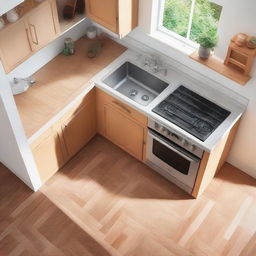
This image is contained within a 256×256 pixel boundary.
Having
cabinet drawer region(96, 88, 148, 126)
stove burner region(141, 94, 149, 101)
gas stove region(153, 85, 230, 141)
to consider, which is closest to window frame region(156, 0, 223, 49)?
gas stove region(153, 85, 230, 141)

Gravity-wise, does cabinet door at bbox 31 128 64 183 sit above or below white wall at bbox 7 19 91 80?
below

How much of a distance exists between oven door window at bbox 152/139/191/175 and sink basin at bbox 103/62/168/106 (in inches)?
18.7

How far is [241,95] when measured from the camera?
365 cm

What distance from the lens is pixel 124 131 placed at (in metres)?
4.20

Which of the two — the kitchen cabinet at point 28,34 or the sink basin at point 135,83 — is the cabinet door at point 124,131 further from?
the kitchen cabinet at point 28,34

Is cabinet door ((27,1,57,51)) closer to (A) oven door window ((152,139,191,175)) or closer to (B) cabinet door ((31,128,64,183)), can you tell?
(B) cabinet door ((31,128,64,183))

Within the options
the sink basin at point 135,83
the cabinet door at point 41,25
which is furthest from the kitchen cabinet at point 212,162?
the cabinet door at point 41,25

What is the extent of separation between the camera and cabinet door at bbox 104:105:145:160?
13.2 feet

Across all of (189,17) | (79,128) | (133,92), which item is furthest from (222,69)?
(79,128)

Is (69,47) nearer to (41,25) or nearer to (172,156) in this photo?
(41,25)

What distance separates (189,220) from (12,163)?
73.9 inches

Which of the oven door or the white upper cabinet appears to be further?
the oven door

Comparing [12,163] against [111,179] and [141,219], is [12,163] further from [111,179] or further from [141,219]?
[141,219]

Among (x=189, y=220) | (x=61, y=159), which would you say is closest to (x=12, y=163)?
(x=61, y=159)
